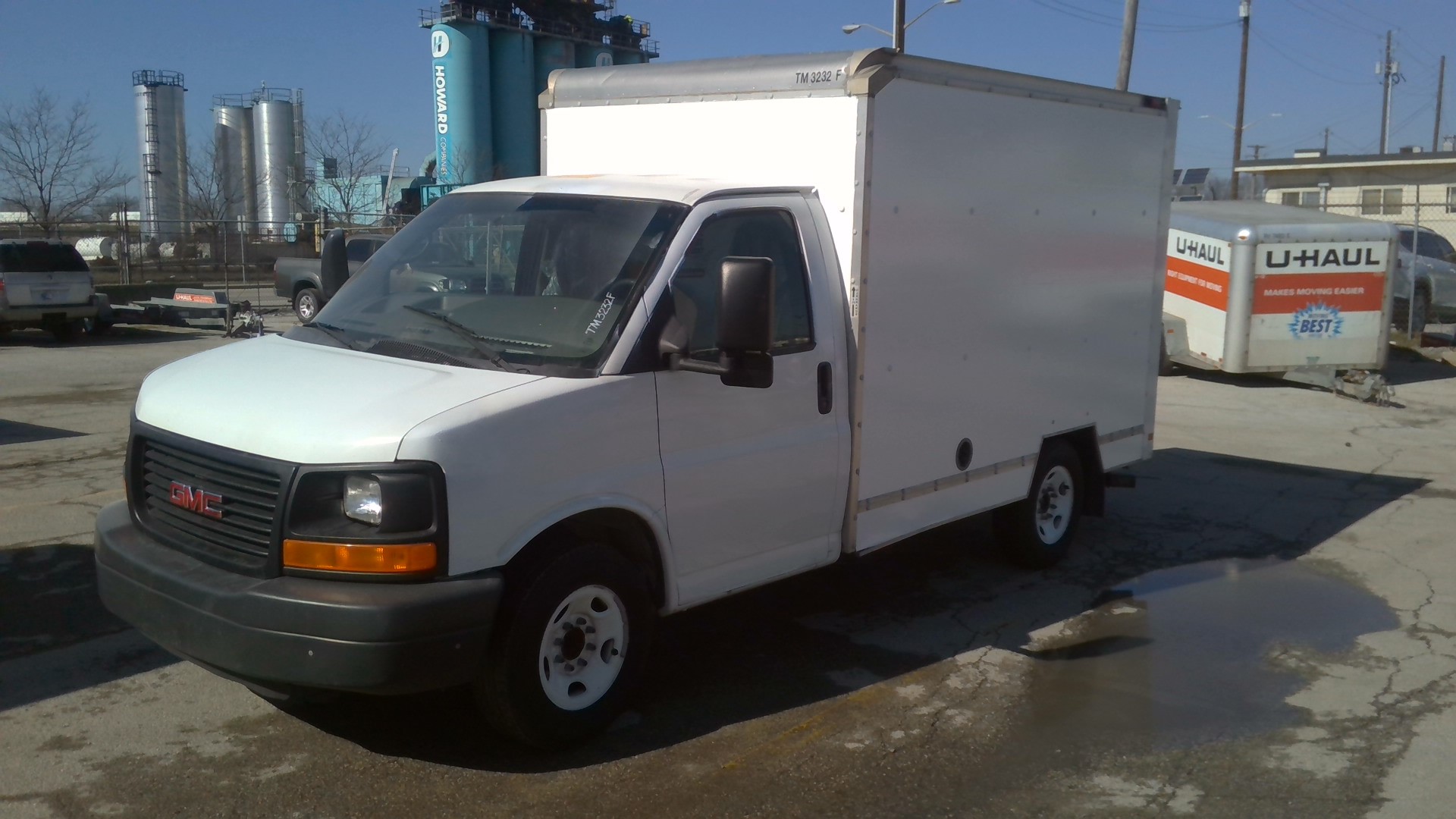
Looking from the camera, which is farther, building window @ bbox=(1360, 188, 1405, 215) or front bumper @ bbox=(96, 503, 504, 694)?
A: building window @ bbox=(1360, 188, 1405, 215)

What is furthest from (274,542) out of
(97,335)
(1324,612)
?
(97,335)

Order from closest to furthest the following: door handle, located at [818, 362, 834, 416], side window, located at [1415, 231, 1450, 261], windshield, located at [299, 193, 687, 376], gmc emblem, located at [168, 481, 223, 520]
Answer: gmc emblem, located at [168, 481, 223, 520] < windshield, located at [299, 193, 687, 376] < door handle, located at [818, 362, 834, 416] < side window, located at [1415, 231, 1450, 261]

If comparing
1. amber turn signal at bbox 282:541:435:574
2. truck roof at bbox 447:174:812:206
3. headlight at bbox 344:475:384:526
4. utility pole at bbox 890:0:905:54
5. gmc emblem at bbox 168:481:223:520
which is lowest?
amber turn signal at bbox 282:541:435:574

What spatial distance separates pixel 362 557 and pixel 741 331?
155 centimetres

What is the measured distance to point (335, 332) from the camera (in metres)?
5.12

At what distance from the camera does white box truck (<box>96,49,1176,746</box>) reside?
13.2ft

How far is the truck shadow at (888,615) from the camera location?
15.9 feet

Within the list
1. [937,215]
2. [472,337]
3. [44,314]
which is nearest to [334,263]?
[472,337]

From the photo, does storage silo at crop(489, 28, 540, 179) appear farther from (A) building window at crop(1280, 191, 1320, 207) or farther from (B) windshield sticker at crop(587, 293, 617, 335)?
(B) windshield sticker at crop(587, 293, 617, 335)

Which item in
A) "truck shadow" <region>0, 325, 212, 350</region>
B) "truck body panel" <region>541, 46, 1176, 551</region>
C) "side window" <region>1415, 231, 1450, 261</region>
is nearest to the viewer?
"truck body panel" <region>541, 46, 1176, 551</region>

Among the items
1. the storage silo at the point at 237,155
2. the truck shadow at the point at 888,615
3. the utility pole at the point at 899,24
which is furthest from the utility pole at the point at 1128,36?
the storage silo at the point at 237,155

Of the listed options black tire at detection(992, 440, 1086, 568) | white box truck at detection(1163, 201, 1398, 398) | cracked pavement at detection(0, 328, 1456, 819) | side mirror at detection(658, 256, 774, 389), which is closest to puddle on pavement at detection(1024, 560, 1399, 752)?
cracked pavement at detection(0, 328, 1456, 819)

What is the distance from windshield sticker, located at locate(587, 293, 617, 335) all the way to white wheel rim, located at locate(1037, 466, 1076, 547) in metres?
3.52

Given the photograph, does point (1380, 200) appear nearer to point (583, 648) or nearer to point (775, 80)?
point (775, 80)
